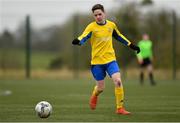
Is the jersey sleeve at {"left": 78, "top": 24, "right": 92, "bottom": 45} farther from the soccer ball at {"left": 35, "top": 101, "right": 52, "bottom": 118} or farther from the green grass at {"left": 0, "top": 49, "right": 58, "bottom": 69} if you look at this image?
the green grass at {"left": 0, "top": 49, "right": 58, "bottom": 69}

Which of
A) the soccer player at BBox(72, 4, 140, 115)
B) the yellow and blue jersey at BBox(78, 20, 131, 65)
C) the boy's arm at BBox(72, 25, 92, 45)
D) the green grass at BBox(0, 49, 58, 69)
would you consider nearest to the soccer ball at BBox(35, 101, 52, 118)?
the boy's arm at BBox(72, 25, 92, 45)

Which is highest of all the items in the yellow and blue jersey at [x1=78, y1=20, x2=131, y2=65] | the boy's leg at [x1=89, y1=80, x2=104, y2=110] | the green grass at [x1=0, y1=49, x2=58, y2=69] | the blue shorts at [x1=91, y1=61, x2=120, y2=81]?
the green grass at [x1=0, y1=49, x2=58, y2=69]

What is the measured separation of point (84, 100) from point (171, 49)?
56.3 ft

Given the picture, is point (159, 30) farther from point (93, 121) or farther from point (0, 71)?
point (93, 121)

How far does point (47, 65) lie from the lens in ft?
130

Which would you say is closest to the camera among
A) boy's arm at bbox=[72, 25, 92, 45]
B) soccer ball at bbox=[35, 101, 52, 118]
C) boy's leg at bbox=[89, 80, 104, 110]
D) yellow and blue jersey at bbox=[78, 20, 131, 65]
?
soccer ball at bbox=[35, 101, 52, 118]

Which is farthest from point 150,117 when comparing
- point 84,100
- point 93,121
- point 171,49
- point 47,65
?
point 47,65

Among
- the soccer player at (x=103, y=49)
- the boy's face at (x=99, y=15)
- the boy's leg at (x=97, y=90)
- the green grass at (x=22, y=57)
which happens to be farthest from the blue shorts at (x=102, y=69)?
the green grass at (x=22, y=57)

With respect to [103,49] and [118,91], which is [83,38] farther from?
[118,91]

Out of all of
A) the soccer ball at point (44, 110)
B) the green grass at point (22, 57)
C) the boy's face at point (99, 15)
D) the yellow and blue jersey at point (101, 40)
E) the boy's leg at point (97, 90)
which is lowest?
the soccer ball at point (44, 110)

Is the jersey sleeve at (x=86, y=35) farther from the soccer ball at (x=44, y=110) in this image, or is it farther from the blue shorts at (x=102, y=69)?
the soccer ball at (x=44, y=110)

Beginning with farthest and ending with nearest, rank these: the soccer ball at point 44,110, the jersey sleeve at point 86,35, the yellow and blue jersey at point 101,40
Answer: the yellow and blue jersey at point 101,40 → the jersey sleeve at point 86,35 → the soccer ball at point 44,110

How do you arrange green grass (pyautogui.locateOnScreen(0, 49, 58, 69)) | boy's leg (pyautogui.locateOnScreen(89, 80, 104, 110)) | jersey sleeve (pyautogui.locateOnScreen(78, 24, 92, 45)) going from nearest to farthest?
1. jersey sleeve (pyautogui.locateOnScreen(78, 24, 92, 45))
2. boy's leg (pyautogui.locateOnScreen(89, 80, 104, 110))
3. green grass (pyautogui.locateOnScreen(0, 49, 58, 69))

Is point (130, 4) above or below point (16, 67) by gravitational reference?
above
